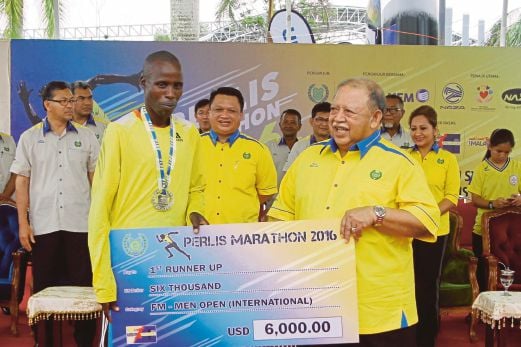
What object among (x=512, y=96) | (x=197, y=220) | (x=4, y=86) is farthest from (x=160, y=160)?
(x=512, y=96)

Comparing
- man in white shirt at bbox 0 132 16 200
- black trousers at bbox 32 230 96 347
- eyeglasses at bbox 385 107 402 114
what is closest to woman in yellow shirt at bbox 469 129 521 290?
eyeglasses at bbox 385 107 402 114

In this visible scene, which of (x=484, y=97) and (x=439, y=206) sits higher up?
(x=484, y=97)

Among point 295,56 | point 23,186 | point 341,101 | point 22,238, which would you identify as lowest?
point 22,238

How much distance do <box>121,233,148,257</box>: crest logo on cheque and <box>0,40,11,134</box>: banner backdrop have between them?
19.6ft

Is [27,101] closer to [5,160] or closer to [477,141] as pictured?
[5,160]

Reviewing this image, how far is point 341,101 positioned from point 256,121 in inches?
228

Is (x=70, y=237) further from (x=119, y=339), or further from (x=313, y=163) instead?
(x=313, y=163)

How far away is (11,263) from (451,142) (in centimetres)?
558

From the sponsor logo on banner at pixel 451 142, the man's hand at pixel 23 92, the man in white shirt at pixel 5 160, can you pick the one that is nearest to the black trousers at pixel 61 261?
the man in white shirt at pixel 5 160

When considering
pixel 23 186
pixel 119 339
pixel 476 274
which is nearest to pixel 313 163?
pixel 119 339

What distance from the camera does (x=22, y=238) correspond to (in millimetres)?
4238

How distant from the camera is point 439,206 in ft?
14.2

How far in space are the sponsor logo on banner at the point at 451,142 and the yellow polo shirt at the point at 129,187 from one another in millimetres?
6056

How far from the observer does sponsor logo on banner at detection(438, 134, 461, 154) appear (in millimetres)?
8195
